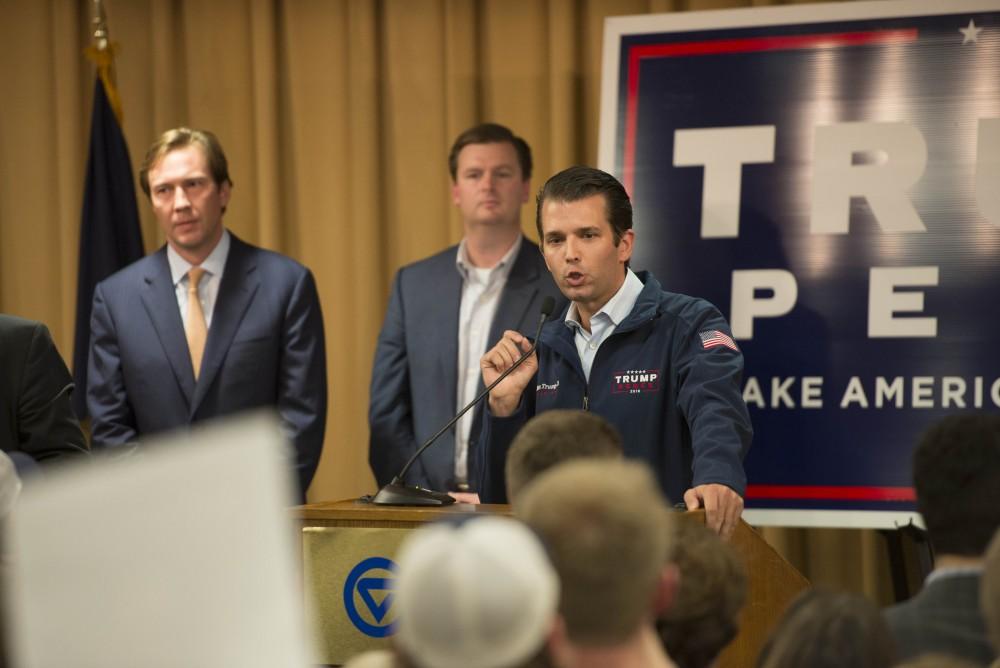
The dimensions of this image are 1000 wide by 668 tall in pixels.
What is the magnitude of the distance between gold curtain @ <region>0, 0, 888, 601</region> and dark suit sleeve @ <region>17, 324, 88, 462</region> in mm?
2317

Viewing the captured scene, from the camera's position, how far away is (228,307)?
164 inches

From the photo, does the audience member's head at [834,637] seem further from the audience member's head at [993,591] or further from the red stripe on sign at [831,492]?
the red stripe on sign at [831,492]

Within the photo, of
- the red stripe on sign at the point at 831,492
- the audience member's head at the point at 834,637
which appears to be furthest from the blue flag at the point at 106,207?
the audience member's head at the point at 834,637

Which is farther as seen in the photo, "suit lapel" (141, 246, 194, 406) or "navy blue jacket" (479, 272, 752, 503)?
"suit lapel" (141, 246, 194, 406)

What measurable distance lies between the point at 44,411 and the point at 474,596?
261 centimetres

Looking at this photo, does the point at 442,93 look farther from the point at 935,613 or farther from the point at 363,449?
the point at 935,613

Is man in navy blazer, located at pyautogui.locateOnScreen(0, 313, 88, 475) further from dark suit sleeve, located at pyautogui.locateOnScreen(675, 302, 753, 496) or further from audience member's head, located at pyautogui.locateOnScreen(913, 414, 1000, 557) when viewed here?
→ audience member's head, located at pyautogui.locateOnScreen(913, 414, 1000, 557)

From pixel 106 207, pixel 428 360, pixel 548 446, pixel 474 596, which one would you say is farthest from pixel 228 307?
pixel 474 596

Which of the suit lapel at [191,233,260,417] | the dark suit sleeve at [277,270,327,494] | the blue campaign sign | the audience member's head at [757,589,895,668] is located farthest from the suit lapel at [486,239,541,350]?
the audience member's head at [757,589,895,668]

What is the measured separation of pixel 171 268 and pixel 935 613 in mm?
3203

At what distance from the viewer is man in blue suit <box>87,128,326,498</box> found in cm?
409

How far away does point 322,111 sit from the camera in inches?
219

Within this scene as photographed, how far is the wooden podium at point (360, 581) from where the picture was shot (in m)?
2.49

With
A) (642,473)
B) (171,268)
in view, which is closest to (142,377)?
(171,268)
